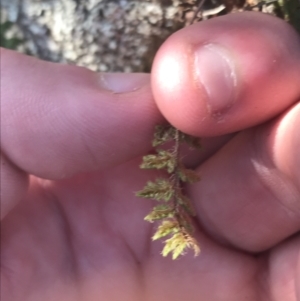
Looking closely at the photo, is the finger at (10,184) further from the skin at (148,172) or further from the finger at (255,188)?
the finger at (255,188)

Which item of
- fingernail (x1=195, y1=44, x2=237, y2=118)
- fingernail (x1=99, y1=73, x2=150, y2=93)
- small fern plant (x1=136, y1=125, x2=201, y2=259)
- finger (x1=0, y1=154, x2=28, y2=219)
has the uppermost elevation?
fingernail (x1=195, y1=44, x2=237, y2=118)

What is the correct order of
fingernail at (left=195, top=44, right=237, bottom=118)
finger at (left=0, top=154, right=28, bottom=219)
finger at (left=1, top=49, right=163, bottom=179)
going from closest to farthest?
fingernail at (left=195, top=44, right=237, bottom=118), finger at (left=1, top=49, right=163, bottom=179), finger at (left=0, top=154, right=28, bottom=219)

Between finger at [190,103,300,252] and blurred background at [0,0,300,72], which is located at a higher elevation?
blurred background at [0,0,300,72]

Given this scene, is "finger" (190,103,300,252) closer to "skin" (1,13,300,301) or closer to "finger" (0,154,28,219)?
"skin" (1,13,300,301)

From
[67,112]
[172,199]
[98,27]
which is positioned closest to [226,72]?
[172,199]

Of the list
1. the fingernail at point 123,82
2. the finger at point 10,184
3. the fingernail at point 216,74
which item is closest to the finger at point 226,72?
the fingernail at point 216,74

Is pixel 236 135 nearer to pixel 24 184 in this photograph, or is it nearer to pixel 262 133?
pixel 262 133

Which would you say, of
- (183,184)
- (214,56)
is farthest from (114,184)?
(214,56)

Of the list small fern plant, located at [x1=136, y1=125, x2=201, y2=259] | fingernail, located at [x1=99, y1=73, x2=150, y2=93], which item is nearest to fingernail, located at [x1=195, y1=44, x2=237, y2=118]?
small fern plant, located at [x1=136, y1=125, x2=201, y2=259]

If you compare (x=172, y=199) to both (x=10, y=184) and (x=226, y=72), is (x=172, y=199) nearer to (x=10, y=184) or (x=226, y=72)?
(x=226, y=72)
